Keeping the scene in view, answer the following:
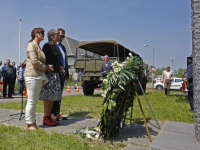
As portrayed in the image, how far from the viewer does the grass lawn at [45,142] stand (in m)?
2.98

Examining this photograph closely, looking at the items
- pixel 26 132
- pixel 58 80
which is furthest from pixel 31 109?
pixel 58 80

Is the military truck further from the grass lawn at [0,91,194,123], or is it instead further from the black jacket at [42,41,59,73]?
the black jacket at [42,41,59,73]

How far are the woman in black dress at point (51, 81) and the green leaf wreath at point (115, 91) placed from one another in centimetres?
149

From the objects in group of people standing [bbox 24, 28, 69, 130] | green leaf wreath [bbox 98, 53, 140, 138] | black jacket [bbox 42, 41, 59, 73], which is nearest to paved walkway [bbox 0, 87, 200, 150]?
green leaf wreath [bbox 98, 53, 140, 138]

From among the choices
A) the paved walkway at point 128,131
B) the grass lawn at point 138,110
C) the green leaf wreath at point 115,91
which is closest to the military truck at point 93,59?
the grass lawn at point 138,110

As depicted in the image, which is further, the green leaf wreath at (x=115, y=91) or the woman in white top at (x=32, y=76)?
the woman in white top at (x=32, y=76)

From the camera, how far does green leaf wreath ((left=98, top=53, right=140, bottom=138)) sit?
3354mm

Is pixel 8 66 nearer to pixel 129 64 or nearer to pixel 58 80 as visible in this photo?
pixel 58 80

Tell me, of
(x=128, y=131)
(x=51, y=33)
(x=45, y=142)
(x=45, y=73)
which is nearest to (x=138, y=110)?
(x=128, y=131)

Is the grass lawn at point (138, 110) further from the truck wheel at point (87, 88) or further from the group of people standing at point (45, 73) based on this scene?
the truck wheel at point (87, 88)

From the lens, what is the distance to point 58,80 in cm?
464

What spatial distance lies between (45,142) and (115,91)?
1.32 metres

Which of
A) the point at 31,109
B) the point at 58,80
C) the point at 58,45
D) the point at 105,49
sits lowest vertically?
the point at 31,109

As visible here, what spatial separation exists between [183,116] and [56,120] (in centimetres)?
330
